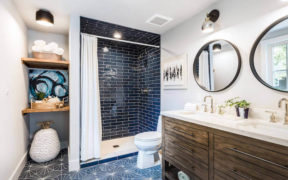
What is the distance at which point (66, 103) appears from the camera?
10.0 ft

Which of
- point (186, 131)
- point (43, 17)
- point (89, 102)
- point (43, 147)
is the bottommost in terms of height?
point (43, 147)

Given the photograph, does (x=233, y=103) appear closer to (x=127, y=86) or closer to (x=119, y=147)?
(x=119, y=147)

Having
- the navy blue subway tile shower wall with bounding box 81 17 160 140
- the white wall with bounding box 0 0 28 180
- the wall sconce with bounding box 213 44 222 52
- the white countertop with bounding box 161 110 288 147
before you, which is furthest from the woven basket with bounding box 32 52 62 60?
the wall sconce with bounding box 213 44 222 52

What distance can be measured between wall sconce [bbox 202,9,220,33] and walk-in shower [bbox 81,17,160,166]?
1180mm

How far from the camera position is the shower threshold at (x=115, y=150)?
7.79 feet

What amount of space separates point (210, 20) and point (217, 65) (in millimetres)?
585

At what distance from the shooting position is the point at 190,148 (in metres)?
1.53

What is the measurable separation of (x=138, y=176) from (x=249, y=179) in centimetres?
140

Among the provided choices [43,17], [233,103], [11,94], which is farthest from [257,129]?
[43,17]

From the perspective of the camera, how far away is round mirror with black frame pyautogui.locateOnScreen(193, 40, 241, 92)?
1739 mm

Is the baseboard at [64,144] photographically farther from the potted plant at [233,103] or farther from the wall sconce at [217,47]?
the wall sconce at [217,47]

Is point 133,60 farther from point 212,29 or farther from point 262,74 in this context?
point 262,74

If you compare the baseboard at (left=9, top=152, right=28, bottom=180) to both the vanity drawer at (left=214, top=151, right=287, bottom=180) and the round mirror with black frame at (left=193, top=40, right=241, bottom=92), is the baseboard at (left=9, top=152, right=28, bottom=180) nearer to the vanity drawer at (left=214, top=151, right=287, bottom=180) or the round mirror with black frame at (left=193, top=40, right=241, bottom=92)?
the vanity drawer at (left=214, top=151, right=287, bottom=180)

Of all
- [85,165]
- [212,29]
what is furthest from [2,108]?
[212,29]
